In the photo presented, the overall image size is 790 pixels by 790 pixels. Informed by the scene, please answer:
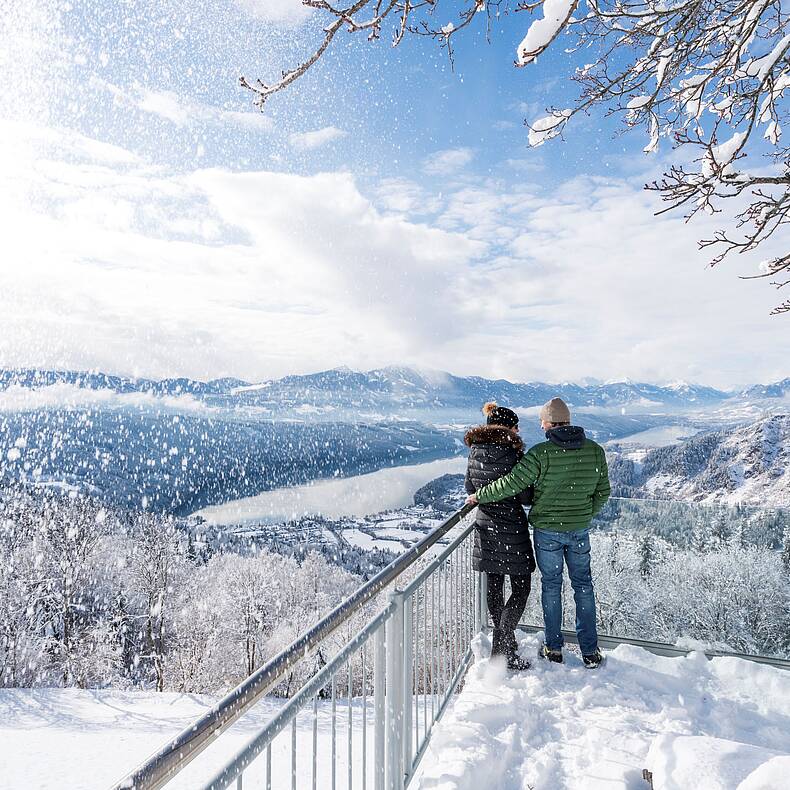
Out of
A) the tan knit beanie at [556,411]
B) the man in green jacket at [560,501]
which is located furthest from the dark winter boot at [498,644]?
the tan knit beanie at [556,411]

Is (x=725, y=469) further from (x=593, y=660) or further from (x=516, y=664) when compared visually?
(x=516, y=664)

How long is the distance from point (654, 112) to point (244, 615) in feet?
115

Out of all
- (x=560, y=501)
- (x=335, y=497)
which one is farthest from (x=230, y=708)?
(x=335, y=497)

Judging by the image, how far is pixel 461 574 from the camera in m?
3.91

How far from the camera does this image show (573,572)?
3.84 meters

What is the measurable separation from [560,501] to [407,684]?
66.2 inches

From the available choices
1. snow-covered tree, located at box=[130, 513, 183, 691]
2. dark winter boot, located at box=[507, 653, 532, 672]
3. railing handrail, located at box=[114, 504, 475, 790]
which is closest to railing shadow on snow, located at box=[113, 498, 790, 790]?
railing handrail, located at box=[114, 504, 475, 790]

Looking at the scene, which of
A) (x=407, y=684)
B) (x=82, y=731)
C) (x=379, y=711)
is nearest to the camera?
(x=379, y=711)

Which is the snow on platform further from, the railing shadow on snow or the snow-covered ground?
the snow-covered ground

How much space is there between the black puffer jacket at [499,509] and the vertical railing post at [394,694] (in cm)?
150

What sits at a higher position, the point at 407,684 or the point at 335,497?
the point at 407,684

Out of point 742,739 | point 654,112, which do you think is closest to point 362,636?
point 742,739

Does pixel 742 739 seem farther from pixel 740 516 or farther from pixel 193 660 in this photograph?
pixel 193 660

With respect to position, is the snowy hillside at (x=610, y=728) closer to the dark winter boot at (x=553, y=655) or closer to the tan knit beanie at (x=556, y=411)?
the dark winter boot at (x=553, y=655)
